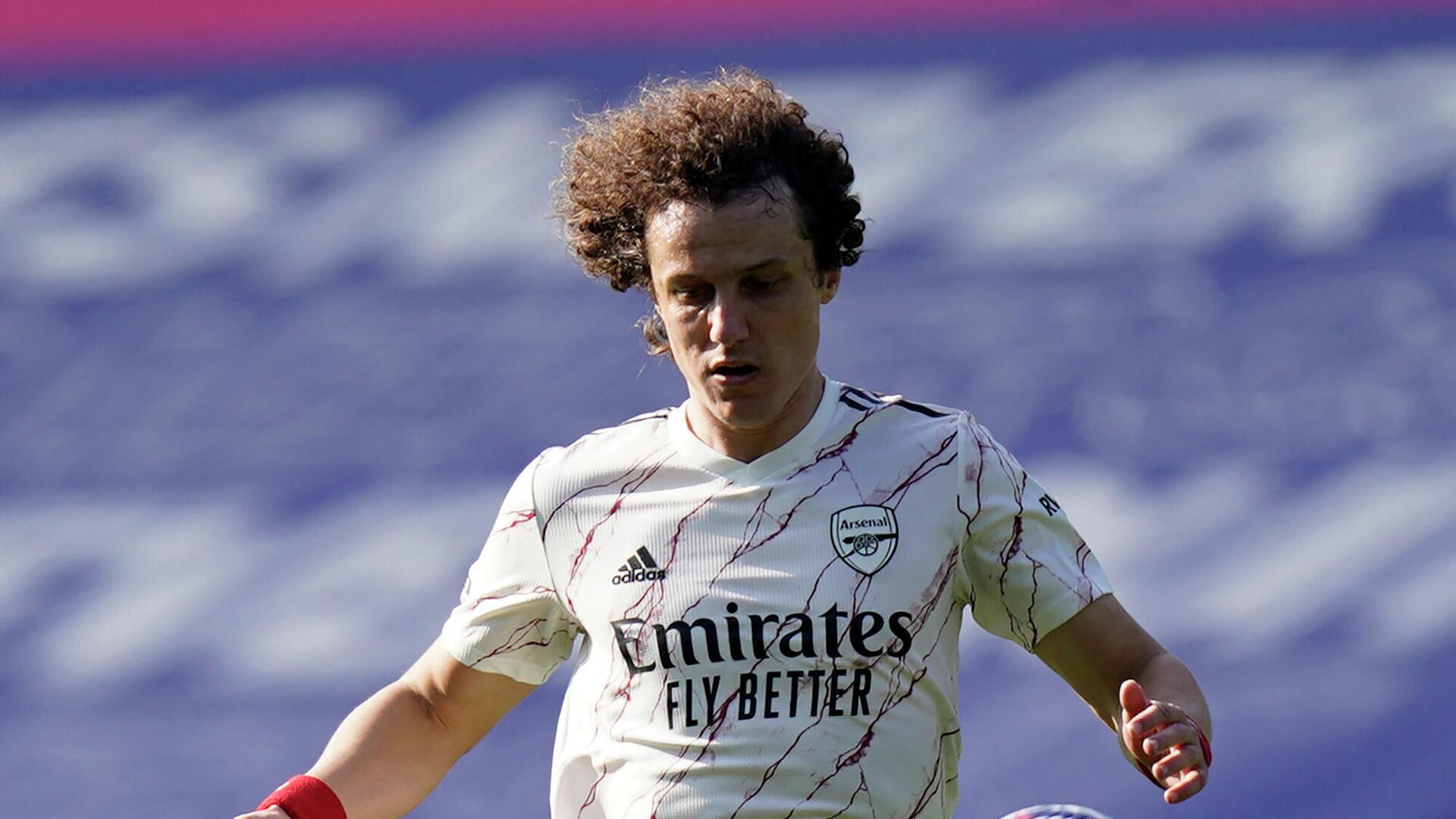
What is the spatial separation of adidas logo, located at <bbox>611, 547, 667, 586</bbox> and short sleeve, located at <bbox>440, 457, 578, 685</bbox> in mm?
130

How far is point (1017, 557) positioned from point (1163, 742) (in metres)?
0.39

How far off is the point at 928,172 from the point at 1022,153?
0.25m

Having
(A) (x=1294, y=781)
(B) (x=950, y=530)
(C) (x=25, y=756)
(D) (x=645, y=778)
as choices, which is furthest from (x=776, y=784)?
(C) (x=25, y=756)

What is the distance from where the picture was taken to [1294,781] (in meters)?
4.37

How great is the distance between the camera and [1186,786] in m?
2.17

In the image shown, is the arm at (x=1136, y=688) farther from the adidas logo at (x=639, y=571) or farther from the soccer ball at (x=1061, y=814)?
the adidas logo at (x=639, y=571)

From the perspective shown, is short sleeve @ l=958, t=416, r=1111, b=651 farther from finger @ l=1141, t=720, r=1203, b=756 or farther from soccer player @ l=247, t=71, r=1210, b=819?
finger @ l=1141, t=720, r=1203, b=756

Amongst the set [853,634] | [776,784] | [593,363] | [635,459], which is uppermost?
[593,363]

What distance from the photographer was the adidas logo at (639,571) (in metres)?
2.54

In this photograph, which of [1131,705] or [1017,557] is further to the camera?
[1017,557]

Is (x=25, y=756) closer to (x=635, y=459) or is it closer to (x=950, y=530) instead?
(x=635, y=459)

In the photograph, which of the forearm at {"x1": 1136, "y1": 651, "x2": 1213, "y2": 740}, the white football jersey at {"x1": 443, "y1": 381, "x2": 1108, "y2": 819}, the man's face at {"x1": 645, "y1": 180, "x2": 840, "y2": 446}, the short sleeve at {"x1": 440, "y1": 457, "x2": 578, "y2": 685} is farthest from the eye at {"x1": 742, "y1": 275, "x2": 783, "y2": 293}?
the forearm at {"x1": 1136, "y1": 651, "x2": 1213, "y2": 740}

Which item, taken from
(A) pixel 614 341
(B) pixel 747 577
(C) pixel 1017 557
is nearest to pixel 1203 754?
(C) pixel 1017 557

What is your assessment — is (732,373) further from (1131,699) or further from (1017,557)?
(1131,699)
